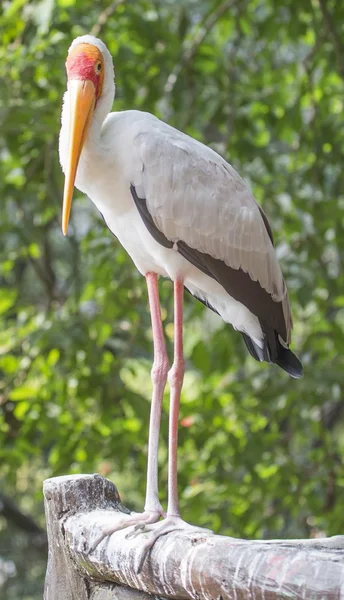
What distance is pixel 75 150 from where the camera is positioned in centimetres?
275

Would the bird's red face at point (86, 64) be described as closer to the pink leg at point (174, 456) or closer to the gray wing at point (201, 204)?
the gray wing at point (201, 204)

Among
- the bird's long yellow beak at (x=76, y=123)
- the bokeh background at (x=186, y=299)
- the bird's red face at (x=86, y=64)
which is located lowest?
the bokeh background at (x=186, y=299)

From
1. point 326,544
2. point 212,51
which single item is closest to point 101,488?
point 326,544

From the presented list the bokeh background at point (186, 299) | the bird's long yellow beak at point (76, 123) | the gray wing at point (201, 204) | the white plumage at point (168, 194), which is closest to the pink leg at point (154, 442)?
the white plumage at point (168, 194)

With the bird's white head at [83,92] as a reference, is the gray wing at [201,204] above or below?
below

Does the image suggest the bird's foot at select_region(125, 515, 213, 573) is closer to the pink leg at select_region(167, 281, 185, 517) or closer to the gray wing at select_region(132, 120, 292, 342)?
the pink leg at select_region(167, 281, 185, 517)

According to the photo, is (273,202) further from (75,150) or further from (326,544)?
(326,544)

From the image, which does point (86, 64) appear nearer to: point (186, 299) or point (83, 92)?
point (83, 92)

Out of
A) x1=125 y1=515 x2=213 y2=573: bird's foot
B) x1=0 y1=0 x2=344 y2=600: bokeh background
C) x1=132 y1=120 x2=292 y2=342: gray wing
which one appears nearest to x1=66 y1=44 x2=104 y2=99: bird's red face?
x1=132 y1=120 x2=292 y2=342: gray wing

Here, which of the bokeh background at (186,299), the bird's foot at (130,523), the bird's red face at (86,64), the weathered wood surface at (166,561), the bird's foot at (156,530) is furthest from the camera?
the bokeh background at (186,299)

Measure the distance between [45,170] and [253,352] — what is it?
6.09 ft

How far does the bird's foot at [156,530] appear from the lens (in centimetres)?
228

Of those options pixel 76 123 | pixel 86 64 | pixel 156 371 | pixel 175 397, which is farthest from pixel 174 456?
pixel 86 64

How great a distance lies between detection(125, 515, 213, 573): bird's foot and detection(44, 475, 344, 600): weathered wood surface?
1 cm
